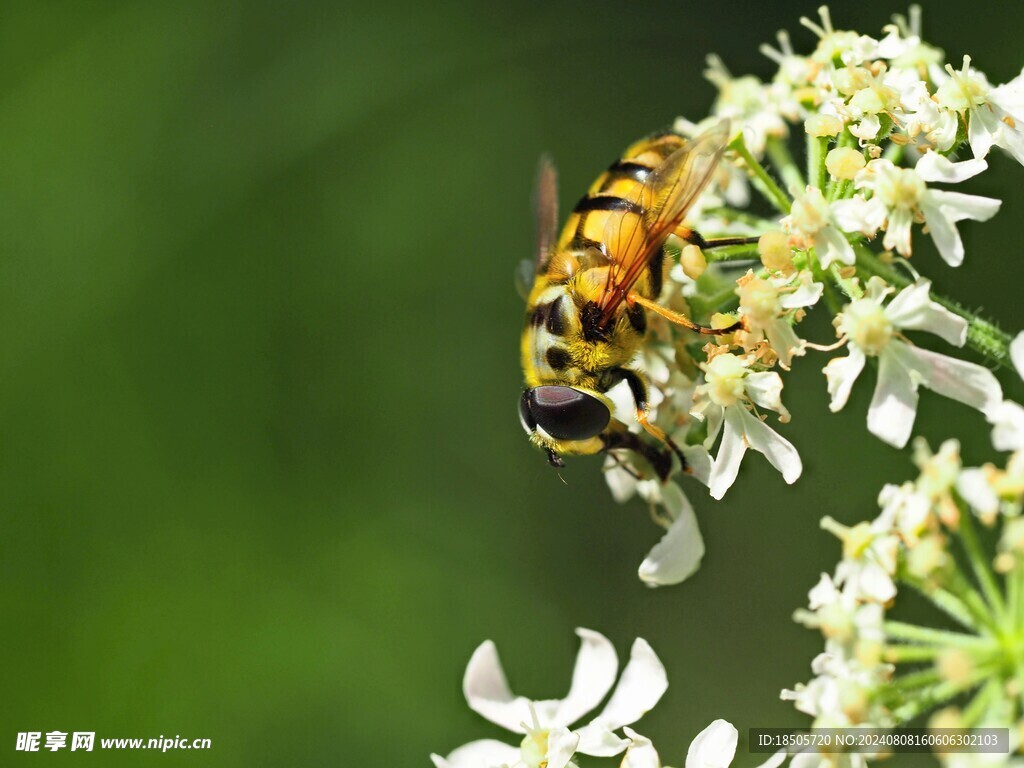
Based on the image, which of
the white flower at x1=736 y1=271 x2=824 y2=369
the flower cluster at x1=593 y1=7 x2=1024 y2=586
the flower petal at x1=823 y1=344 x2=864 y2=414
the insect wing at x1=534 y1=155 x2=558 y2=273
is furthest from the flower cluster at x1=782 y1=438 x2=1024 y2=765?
the insect wing at x1=534 y1=155 x2=558 y2=273

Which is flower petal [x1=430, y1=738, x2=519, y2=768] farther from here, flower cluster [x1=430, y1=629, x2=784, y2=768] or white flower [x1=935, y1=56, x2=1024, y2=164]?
white flower [x1=935, y1=56, x2=1024, y2=164]

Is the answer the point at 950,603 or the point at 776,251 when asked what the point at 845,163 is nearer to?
the point at 776,251

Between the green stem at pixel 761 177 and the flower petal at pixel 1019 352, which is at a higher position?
the green stem at pixel 761 177

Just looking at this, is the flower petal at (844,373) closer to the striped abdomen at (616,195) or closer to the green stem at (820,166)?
the green stem at (820,166)

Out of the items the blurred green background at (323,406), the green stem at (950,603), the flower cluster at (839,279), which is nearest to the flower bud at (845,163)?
the flower cluster at (839,279)

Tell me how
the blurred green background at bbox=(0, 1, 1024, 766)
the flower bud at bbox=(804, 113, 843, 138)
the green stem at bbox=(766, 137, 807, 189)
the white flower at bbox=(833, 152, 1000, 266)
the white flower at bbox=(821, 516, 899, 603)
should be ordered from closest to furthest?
the white flower at bbox=(821, 516, 899, 603) → the white flower at bbox=(833, 152, 1000, 266) → the flower bud at bbox=(804, 113, 843, 138) → the green stem at bbox=(766, 137, 807, 189) → the blurred green background at bbox=(0, 1, 1024, 766)

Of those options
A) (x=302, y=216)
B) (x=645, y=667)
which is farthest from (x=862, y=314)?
(x=302, y=216)
